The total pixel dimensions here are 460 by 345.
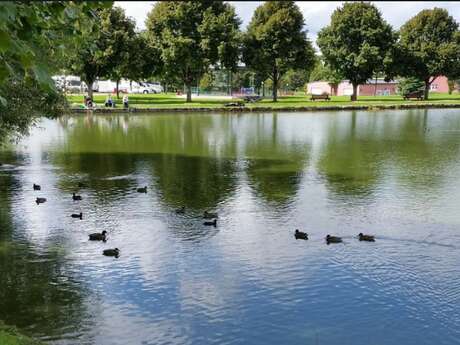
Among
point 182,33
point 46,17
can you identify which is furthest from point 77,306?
point 182,33

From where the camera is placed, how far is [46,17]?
7.40 metres

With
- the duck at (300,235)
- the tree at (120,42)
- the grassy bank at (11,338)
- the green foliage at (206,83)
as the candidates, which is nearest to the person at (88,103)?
the tree at (120,42)

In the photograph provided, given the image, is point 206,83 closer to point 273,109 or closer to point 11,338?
point 273,109

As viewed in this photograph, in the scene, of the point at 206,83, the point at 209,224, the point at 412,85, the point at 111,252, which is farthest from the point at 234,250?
the point at 206,83

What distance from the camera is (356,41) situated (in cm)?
9381

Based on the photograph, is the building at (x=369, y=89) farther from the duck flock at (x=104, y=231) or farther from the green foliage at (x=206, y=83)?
the duck flock at (x=104, y=231)

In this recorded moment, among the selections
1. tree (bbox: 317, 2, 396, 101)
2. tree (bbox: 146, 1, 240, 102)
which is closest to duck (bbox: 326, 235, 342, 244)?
tree (bbox: 146, 1, 240, 102)

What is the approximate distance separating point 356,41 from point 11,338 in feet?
300

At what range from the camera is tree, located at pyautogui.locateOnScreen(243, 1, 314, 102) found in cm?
8925

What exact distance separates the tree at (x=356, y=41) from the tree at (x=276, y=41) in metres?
4.52

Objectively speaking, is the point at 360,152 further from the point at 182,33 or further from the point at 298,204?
the point at 182,33

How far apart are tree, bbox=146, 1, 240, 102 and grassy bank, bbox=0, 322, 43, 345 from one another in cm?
7312

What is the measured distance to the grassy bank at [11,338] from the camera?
9.45 meters

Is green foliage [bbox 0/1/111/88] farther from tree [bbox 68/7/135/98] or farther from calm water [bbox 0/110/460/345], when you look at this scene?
tree [bbox 68/7/135/98]
